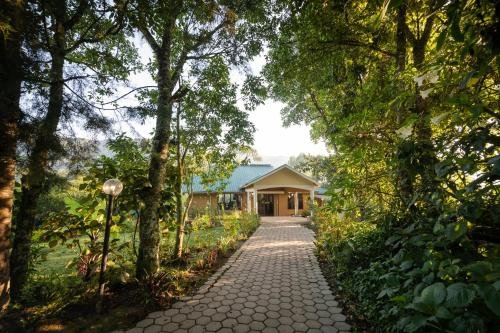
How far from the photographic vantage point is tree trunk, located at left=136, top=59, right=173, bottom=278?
5906mm

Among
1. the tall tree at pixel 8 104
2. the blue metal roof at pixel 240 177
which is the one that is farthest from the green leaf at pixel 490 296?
the blue metal roof at pixel 240 177

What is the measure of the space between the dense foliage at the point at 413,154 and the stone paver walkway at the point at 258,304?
2.05ft

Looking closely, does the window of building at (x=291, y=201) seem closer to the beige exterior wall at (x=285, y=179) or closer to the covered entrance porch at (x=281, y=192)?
the covered entrance porch at (x=281, y=192)

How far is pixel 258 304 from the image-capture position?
5.17m

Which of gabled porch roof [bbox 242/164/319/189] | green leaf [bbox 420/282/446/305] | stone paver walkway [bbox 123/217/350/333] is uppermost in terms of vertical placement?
gabled porch roof [bbox 242/164/319/189]

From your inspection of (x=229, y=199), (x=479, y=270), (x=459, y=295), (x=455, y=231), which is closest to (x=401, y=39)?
(x=455, y=231)

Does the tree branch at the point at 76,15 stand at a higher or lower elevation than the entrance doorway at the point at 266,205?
higher

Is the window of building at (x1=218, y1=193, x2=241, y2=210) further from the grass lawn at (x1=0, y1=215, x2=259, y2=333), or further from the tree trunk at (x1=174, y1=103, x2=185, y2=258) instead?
the grass lawn at (x1=0, y1=215, x2=259, y2=333)

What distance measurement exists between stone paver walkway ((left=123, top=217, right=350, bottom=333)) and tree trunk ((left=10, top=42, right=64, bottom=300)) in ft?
8.48

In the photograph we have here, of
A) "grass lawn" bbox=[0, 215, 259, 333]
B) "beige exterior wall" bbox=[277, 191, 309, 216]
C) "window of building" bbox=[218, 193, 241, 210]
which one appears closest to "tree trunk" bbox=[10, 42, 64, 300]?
"grass lawn" bbox=[0, 215, 259, 333]

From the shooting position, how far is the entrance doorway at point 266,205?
2995 centimetres

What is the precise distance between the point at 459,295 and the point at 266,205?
94.7 ft

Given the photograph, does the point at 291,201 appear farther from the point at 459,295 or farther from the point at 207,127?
the point at 459,295

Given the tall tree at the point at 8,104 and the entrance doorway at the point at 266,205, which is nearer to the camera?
the tall tree at the point at 8,104
